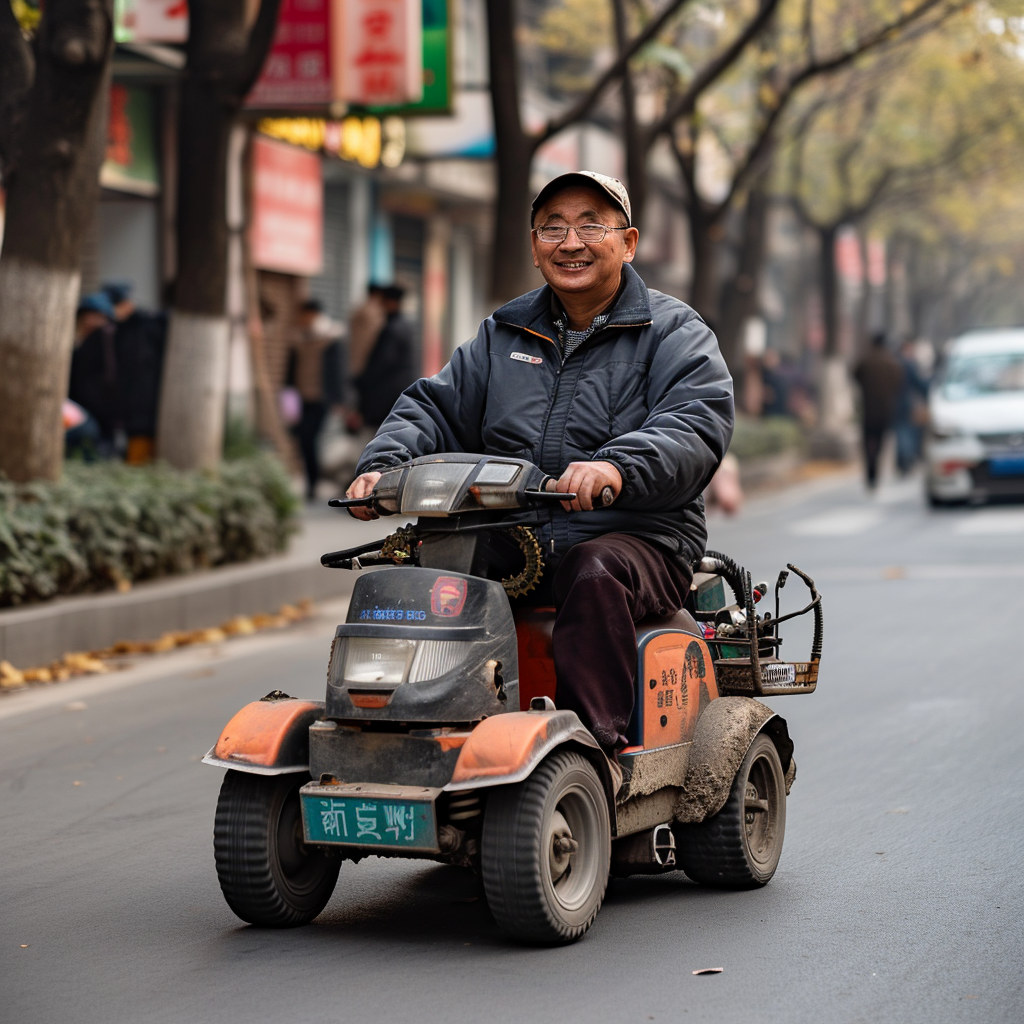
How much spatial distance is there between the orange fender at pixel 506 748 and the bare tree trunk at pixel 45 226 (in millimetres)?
6257

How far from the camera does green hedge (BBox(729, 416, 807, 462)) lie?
23188 mm

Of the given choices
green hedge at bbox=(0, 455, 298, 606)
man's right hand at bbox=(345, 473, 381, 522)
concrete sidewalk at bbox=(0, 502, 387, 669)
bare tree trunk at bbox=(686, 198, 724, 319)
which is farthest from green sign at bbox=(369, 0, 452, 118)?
man's right hand at bbox=(345, 473, 381, 522)

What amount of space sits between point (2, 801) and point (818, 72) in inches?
586

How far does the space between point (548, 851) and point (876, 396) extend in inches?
768

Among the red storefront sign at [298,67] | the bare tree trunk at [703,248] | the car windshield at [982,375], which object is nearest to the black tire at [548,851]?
the red storefront sign at [298,67]

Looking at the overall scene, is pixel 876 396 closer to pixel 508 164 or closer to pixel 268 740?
pixel 508 164

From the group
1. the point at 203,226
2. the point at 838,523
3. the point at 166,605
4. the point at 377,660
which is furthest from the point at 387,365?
the point at 377,660

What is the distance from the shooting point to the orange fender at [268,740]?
4.48 m

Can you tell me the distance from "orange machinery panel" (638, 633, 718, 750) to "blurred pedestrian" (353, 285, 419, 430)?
41.3 feet

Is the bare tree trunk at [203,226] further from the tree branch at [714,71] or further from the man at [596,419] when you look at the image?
the man at [596,419]

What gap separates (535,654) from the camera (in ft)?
15.4

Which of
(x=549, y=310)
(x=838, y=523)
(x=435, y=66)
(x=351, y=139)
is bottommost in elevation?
(x=838, y=523)

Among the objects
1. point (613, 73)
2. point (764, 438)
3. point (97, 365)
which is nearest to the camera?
point (97, 365)

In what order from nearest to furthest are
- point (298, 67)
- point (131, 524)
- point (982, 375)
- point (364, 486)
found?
point (364, 486), point (131, 524), point (298, 67), point (982, 375)
